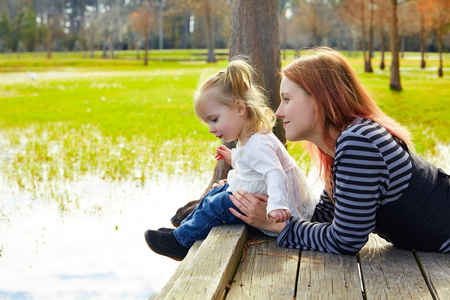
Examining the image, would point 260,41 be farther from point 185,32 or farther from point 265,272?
point 185,32

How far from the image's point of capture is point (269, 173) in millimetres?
3377

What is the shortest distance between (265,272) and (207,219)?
809mm

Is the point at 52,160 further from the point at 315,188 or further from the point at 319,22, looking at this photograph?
the point at 319,22

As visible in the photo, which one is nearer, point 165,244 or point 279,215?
point 279,215

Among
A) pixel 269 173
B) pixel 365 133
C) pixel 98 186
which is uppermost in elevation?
pixel 365 133

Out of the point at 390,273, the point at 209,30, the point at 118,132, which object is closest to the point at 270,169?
the point at 390,273

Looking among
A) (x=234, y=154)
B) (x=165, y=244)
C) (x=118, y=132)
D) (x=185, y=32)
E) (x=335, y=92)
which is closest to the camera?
(x=335, y=92)

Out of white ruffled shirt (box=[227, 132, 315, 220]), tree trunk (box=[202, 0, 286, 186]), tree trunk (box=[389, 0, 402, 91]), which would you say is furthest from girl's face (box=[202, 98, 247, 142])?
tree trunk (box=[389, 0, 402, 91])

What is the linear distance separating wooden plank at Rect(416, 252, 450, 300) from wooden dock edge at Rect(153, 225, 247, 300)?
1.01m

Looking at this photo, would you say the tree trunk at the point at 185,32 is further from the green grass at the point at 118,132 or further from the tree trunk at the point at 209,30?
the green grass at the point at 118,132

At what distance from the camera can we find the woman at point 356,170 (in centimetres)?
292

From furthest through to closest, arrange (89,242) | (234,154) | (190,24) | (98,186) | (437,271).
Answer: (190,24) < (98,186) < (89,242) < (234,154) < (437,271)

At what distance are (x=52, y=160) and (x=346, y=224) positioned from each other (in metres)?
6.44

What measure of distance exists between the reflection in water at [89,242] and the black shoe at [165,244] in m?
0.57
